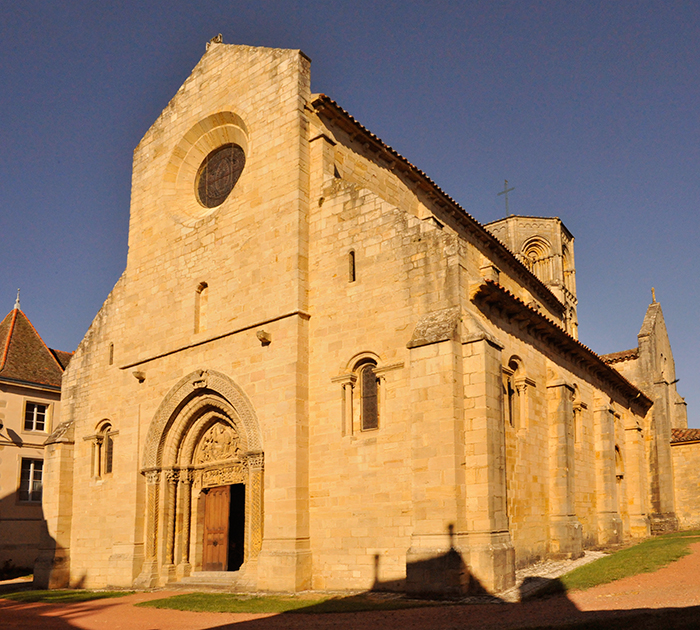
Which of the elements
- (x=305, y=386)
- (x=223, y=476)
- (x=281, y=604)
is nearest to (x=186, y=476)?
(x=223, y=476)

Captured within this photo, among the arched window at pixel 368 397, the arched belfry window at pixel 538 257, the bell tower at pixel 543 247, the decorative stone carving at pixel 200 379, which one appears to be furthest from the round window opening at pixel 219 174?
the arched belfry window at pixel 538 257

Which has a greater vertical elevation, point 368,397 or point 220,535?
point 368,397

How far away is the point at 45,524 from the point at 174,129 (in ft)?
43.8

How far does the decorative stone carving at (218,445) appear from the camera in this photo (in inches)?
705

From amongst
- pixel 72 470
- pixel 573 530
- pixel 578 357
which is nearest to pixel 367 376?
pixel 573 530

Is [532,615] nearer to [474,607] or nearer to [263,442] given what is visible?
[474,607]

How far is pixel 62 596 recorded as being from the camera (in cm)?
1811

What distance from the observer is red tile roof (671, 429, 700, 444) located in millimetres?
32625

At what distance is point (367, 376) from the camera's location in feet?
49.9

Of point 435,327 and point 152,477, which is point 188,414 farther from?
point 435,327

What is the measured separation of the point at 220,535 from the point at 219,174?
1034 centimetres

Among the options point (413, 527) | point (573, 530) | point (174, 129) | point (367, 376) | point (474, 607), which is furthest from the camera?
point (174, 129)

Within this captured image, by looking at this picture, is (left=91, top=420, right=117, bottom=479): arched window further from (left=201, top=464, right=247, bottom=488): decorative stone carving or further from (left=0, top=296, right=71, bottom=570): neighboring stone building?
(left=0, top=296, right=71, bottom=570): neighboring stone building

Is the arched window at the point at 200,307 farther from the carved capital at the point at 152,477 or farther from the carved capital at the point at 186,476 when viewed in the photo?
the carved capital at the point at 152,477
